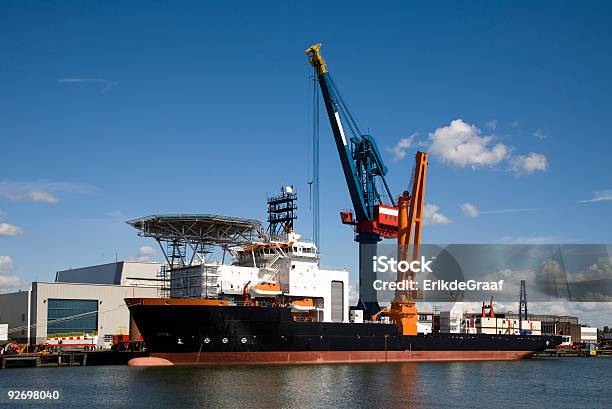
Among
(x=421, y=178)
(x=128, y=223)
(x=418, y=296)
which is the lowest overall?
(x=418, y=296)

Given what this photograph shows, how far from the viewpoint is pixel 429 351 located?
205 ft

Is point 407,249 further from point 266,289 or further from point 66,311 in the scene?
point 66,311

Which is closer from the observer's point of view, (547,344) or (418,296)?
(418,296)

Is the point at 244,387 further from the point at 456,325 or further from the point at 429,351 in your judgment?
the point at 456,325

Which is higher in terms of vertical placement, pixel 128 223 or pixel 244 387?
pixel 128 223

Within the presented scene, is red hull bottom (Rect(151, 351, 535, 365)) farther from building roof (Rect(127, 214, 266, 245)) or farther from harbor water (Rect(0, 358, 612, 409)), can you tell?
building roof (Rect(127, 214, 266, 245))

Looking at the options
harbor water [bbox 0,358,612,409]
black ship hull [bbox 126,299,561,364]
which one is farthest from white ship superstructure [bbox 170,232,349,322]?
harbor water [bbox 0,358,612,409]

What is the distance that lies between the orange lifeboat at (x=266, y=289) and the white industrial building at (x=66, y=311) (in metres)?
19.3

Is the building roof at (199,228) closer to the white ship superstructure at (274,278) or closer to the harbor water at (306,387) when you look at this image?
the white ship superstructure at (274,278)

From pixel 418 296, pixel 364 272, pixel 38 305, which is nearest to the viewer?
pixel 418 296

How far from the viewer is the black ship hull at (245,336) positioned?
50406 millimetres

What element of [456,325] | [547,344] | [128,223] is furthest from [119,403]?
[547,344]

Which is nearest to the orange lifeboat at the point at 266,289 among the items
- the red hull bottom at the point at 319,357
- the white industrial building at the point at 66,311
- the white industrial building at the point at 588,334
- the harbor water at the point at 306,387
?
the red hull bottom at the point at 319,357

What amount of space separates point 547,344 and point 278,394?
43.4 meters
